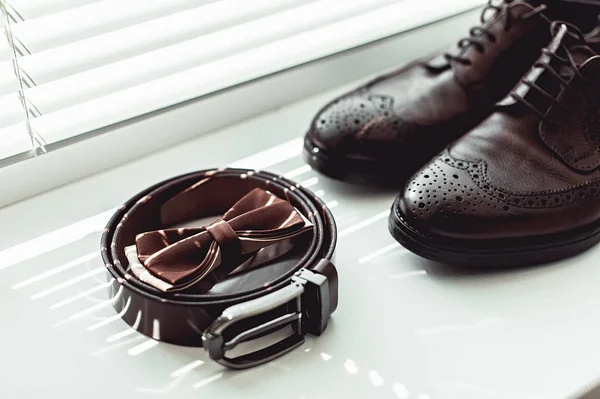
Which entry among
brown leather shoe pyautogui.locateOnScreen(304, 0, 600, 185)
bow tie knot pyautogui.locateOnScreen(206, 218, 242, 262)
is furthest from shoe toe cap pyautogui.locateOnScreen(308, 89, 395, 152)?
bow tie knot pyautogui.locateOnScreen(206, 218, 242, 262)

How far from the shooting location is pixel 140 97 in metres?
1.03

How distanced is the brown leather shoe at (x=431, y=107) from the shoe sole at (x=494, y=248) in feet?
0.42

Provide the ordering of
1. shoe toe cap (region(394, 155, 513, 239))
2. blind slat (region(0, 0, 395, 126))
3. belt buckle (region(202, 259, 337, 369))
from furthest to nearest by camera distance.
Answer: blind slat (region(0, 0, 395, 126)), shoe toe cap (region(394, 155, 513, 239)), belt buckle (region(202, 259, 337, 369))

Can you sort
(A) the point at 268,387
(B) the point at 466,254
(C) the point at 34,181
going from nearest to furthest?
(A) the point at 268,387, (B) the point at 466,254, (C) the point at 34,181

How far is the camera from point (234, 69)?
43.2 inches

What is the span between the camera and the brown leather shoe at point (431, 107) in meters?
1.00

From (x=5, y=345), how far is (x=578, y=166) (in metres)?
0.63

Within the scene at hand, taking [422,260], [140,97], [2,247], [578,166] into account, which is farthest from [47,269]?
[578,166]

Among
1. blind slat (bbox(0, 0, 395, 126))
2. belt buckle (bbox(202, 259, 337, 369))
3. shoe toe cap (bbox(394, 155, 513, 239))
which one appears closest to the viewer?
belt buckle (bbox(202, 259, 337, 369))

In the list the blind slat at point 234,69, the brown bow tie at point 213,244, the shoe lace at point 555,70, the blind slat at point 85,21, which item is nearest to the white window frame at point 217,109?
the blind slat at point 234,69

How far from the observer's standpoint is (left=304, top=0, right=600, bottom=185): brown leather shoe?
995 mm

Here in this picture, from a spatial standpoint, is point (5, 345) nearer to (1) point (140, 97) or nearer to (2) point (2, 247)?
(2) point (2, 247)

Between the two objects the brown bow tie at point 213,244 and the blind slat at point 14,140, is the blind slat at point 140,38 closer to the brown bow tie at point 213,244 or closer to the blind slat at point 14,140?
the blind slat at point 14,140

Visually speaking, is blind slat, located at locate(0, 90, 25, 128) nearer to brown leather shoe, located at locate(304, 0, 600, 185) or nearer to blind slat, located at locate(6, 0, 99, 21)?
blind slat, located at locate(6, 0, 99, 21)
